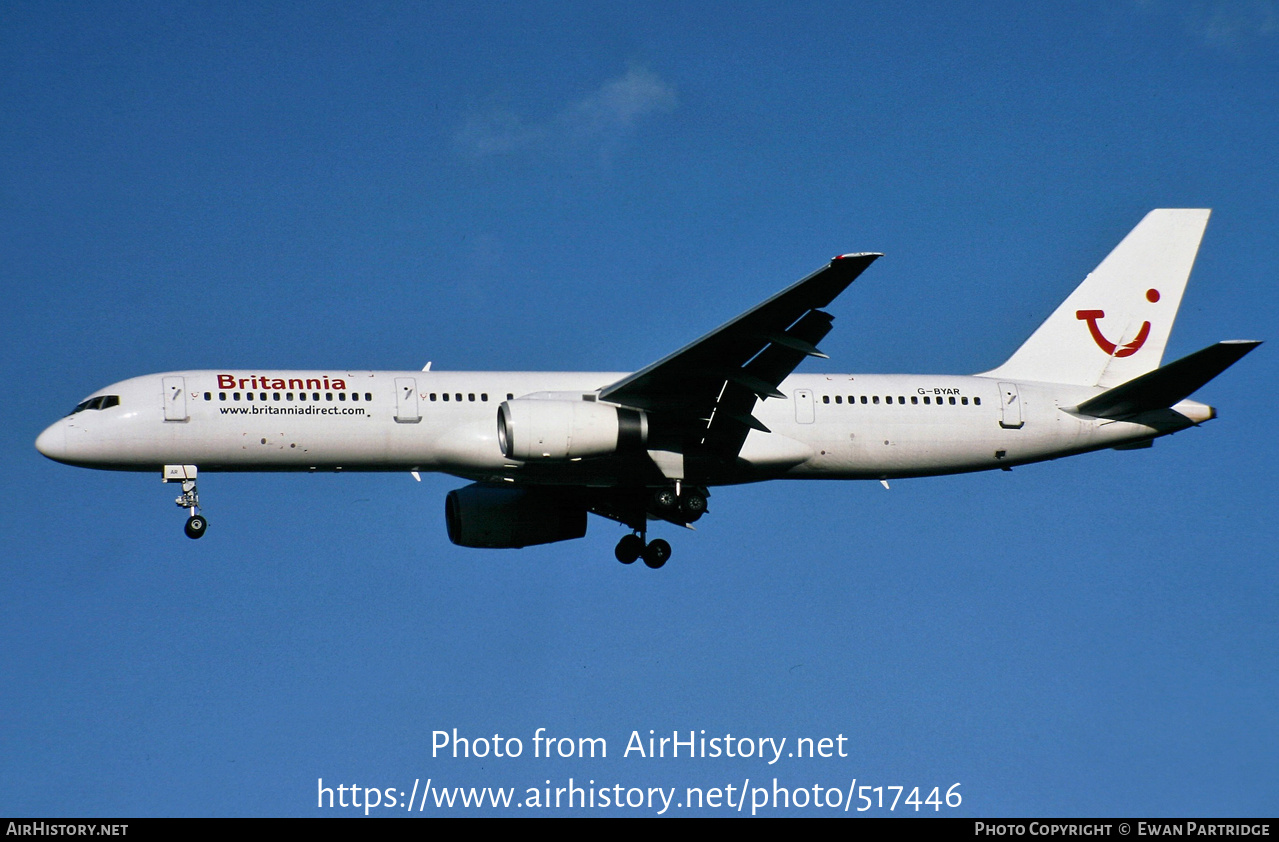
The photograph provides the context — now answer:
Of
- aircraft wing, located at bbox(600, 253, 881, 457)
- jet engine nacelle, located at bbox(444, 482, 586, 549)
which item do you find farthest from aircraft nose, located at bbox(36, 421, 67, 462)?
aircraft wing, located at bbox(600, 253, 881, 457)

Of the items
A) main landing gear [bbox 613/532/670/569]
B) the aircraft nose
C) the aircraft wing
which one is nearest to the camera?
the aircraft wing

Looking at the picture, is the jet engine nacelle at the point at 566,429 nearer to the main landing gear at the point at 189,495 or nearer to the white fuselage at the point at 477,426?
the white fuselage at the point at 477,426

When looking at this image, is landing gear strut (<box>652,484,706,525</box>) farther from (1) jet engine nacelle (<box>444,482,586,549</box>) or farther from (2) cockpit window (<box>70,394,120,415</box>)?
(2) cockpit window (<box>70,394,120,415</box>)

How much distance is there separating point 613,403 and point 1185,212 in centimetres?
1802

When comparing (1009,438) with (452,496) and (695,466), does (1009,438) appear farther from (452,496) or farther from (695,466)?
(452,496)

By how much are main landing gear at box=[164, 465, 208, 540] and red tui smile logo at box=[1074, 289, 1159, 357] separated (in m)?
23.2

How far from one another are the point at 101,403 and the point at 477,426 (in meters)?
8.61

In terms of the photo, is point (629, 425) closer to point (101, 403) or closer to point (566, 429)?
point (566, 429)

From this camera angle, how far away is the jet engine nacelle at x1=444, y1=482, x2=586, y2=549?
3875 centimetres

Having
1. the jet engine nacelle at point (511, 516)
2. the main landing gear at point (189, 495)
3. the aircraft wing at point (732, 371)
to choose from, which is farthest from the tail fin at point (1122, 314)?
the main landing gear at point (189, 495)

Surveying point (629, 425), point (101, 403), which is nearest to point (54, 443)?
point (101, 403)

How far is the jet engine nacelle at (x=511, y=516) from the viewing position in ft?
127

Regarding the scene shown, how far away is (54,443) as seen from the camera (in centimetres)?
3369
